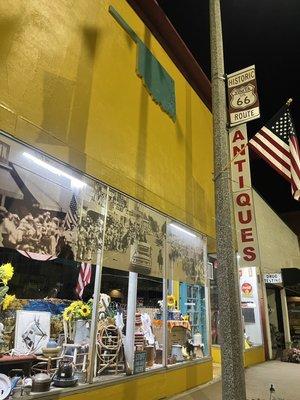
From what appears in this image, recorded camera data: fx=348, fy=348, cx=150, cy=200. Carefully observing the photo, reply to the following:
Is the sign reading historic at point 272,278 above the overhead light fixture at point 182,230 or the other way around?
the other way around

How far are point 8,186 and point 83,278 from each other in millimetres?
3452

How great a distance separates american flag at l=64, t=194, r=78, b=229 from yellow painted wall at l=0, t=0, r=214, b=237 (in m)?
0.60

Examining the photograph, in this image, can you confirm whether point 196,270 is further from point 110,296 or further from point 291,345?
point 291,345

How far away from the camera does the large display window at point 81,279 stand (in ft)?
15.9

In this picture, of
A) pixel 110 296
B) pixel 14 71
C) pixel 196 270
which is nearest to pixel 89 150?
pixel 14 71

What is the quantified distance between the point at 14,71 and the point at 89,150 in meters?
1.67

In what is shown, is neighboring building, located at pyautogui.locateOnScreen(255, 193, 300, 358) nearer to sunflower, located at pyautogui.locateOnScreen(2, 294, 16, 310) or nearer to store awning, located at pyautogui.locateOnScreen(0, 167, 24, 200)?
sunflower, located at pyautogui.locateOnScreen(2, 294, 16, 310)

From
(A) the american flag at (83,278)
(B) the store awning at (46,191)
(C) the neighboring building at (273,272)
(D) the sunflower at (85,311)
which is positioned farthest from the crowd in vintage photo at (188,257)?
(C) the neighboring building at (273,272)

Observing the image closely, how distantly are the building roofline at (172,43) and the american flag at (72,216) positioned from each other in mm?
5289

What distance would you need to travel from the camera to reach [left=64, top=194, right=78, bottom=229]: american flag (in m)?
5.32

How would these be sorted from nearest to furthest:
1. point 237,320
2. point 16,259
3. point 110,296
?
point 237,320 → point 16,259 → point 110,296

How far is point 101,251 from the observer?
582cm

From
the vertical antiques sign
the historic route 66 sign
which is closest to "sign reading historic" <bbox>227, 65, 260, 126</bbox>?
the historic route 66 sign

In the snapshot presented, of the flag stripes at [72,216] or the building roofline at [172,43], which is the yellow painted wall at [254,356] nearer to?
the building roofline at [172,43]
